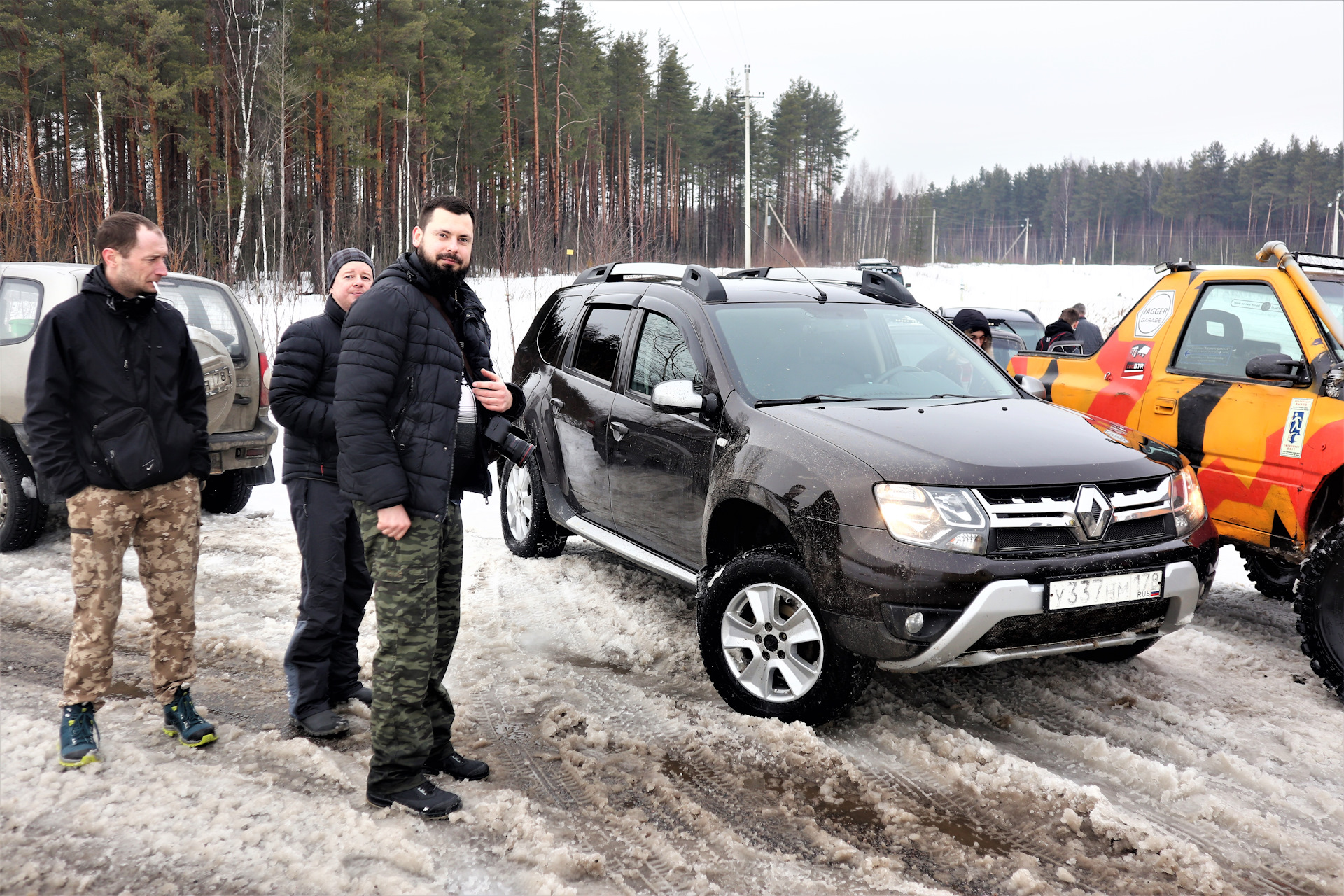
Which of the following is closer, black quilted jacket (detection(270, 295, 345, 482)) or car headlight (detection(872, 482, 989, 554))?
Answer: car headlight (detection(872, 482, 989, 554))

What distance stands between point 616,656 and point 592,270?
2776 millimetres

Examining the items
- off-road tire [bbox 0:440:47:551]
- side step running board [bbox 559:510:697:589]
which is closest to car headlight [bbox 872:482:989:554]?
side step running board [bbox 559:510:697:589]

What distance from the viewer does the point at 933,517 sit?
11.0 ft

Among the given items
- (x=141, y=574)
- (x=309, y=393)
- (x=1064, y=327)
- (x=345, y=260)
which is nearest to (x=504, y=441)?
(x=309, y=393)

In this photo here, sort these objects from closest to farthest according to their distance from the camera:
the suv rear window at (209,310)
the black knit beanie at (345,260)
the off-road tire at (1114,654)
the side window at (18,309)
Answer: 1. the black knit beanie at (345,260)
2. the off-road tire at (1114,654)
3. the side window at (18,309)
4. the suv rear window at (209,310)

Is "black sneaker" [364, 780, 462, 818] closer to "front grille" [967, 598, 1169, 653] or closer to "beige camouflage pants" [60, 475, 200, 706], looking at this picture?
"beige camouflage pants" [60, 475, 200, 706]

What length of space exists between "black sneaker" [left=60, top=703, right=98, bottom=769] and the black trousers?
707mm

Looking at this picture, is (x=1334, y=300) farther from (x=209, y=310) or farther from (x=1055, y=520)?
(x=209, y=310)

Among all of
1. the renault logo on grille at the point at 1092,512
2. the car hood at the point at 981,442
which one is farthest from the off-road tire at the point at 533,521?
the renault logo on grille at the point at 1092,512

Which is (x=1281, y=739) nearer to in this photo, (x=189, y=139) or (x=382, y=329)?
(x=382, y=329)

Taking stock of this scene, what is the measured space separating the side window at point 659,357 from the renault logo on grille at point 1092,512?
1838 millimetres

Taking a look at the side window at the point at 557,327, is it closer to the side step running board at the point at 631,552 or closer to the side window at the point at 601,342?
the side window at the point at 601,342

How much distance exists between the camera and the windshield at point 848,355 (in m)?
4.38

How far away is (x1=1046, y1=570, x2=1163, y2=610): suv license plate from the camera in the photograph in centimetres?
332
